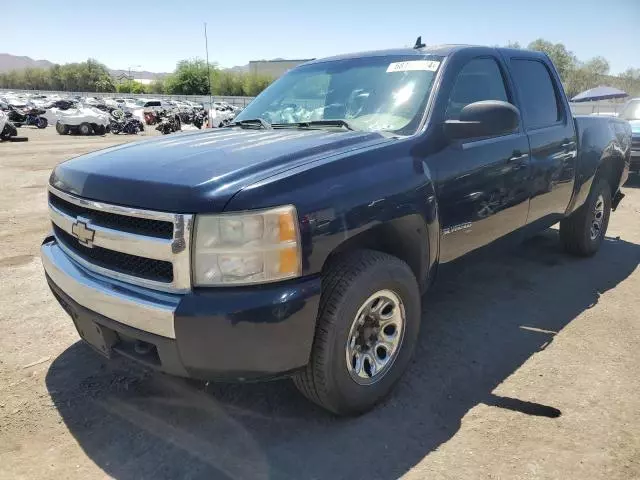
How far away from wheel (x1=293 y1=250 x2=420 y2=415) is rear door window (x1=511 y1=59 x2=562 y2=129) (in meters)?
1.98

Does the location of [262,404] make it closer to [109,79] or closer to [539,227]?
[539,227]

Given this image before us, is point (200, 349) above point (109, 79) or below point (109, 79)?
below

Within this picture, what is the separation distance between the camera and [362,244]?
2656 millimetres

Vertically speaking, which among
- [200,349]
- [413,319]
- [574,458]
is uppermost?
[200,349]

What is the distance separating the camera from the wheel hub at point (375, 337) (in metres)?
2.56

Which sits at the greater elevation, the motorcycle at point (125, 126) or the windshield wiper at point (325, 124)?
the windshield wiper at point (325, 124)

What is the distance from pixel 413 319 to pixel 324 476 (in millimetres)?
966

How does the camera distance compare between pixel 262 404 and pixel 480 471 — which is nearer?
pixel 480 471

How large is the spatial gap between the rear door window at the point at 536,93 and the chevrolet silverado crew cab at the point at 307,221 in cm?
21

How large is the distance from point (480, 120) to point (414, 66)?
0.63 metres

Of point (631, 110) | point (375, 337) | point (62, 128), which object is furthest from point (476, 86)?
point (62, 128)

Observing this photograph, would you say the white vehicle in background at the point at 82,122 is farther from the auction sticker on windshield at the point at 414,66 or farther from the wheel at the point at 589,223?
the auction sticker on windshield at the point at 414,66

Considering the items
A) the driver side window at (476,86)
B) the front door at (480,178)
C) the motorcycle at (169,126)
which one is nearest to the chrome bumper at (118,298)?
the front door at (480,178)

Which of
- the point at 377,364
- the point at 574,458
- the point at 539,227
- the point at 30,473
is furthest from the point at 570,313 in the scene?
the point at 30,473
